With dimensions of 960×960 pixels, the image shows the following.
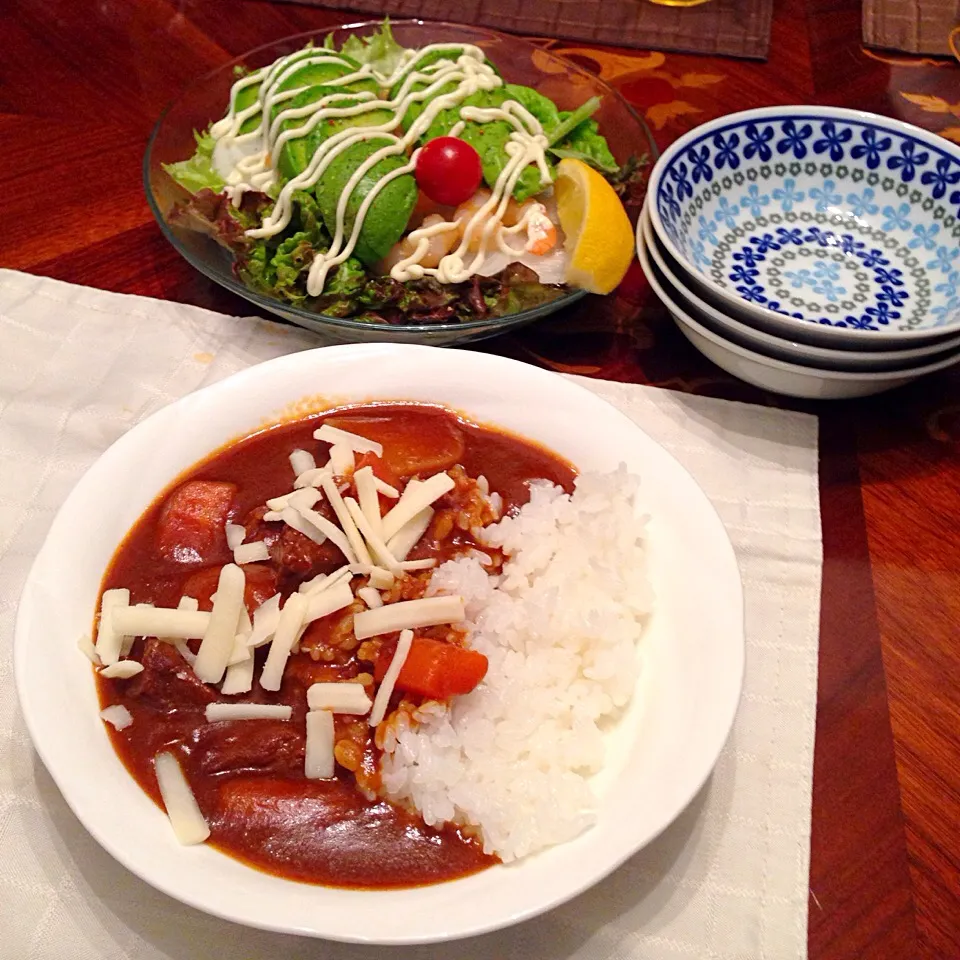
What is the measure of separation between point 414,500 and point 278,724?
489 millimetres

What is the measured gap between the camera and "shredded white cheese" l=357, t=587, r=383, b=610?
1.59 m

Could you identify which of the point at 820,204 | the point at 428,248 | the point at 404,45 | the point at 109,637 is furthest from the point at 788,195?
the point at 109,637

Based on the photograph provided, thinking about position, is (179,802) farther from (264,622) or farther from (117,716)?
(264,622)

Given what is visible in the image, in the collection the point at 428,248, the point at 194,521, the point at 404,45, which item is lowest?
the point at 194,521

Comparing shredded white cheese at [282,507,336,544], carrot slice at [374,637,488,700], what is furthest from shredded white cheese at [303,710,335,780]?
shredded white cheese at [282,507,336,544]

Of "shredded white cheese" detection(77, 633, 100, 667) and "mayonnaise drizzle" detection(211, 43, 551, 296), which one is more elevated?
"mayonnaise drizzle" detection(211, 43, 551, 296)

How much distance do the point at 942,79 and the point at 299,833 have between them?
351 cm

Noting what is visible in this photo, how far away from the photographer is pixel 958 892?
1478 mm

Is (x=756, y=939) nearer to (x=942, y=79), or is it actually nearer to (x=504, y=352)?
(x=504, y=352)

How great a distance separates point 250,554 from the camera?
1.68 metres

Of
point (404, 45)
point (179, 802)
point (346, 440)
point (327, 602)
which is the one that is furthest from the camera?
point (404, 45)

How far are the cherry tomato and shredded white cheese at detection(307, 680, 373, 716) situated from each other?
1.46 metres

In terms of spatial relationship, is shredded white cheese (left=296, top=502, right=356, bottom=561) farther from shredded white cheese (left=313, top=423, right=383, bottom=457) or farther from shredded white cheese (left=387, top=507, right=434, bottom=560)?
shredded white cheese (left=313, top=423, right=383, bottom=457)

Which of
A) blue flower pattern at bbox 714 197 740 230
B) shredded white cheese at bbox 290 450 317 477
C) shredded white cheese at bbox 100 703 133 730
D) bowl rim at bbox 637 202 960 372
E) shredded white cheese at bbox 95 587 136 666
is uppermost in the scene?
bowl rim at bbox 637 202 960 372
